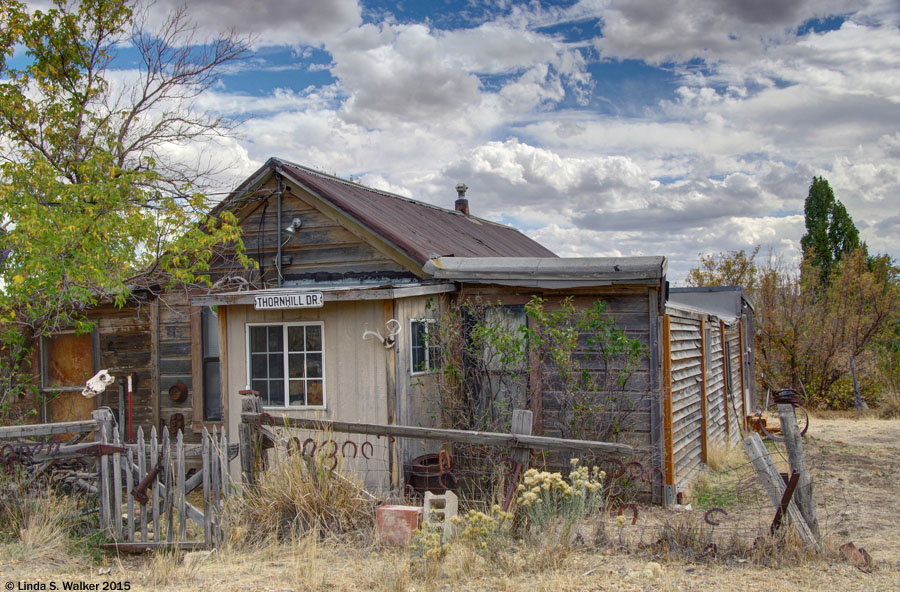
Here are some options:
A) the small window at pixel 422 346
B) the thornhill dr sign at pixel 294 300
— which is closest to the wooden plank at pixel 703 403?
the small window at pixel 422 346

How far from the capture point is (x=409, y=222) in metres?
12.6

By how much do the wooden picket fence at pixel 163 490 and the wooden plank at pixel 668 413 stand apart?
16.4ft

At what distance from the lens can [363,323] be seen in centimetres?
866

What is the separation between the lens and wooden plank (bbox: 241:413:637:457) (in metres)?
6.09

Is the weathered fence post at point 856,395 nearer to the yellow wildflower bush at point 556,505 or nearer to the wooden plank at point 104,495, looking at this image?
the yellow wildflower bush at point 556,505

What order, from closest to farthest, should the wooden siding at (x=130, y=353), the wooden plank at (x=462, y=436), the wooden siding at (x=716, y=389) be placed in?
1. the wooden plank at (x=462, y=436)
2. the wooden siding at (x=130, y=353)
3. the wooden siding at (x=716, y=389)

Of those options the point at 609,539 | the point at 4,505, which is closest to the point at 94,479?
the point at 4,505

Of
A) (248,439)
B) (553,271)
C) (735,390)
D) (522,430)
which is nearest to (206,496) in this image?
(248,439)

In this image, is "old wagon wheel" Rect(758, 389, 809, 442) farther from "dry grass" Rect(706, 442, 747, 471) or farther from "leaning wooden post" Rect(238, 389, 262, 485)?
"leaning wooden post" Rect(238, 389, 262, 485)

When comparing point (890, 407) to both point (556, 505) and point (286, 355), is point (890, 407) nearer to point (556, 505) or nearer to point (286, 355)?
point (556, 505)

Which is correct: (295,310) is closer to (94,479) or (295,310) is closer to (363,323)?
(363,323)

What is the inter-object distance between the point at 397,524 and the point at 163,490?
7.30 ft

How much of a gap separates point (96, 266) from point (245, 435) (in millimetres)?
4033

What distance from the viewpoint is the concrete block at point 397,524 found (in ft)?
20.7
